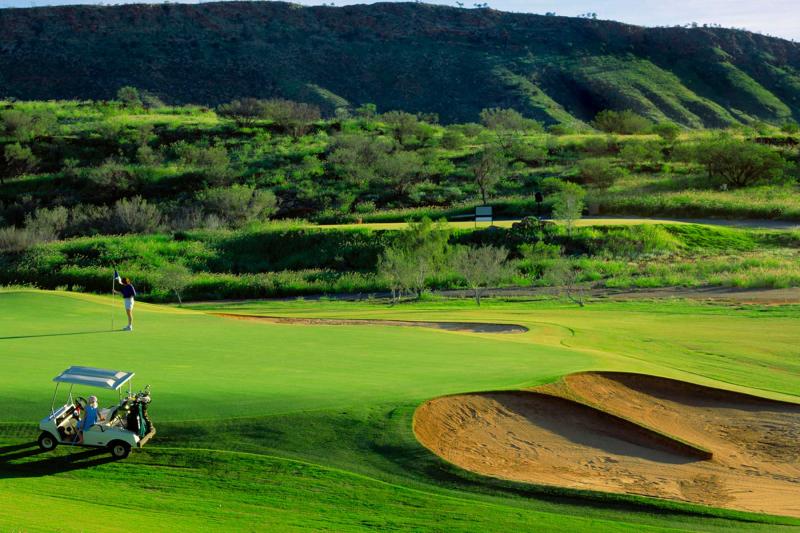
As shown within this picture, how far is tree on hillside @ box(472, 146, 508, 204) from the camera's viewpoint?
217 ft

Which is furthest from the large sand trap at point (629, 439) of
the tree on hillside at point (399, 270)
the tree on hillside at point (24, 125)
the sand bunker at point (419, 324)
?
the tree on hillside at point (24, 125)

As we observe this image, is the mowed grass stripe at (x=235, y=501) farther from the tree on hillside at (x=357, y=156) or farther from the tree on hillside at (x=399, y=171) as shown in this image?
the tree on hillside at (x=357, y=156)

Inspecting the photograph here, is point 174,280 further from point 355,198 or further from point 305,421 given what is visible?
point 305,421

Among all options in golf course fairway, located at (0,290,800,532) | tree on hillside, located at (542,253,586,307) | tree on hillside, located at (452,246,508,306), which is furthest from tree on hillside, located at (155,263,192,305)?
golf course fairway, located at (0,290,800,532)

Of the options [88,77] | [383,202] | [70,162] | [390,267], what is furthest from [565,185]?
[88,77]

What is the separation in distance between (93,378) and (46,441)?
1188 mm

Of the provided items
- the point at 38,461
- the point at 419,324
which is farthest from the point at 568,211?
the point at 38,461

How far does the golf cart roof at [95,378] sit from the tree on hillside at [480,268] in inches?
916

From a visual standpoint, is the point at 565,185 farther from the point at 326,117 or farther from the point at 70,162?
the point at 326,117

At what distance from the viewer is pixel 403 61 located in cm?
12900

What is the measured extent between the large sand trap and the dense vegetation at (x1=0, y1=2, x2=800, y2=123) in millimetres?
98733

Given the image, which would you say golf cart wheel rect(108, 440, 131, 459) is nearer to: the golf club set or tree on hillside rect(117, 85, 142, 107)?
the golf club set

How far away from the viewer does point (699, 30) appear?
146750 millimetres

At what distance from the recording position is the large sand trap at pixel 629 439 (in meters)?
13.2
